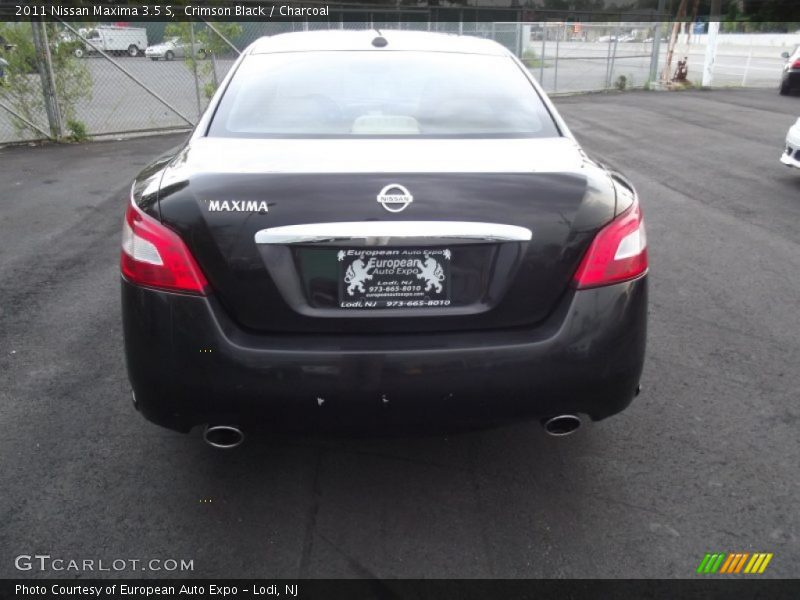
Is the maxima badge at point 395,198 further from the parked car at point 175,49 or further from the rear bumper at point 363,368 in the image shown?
the parked car at point 175,49

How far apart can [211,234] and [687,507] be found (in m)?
2.03

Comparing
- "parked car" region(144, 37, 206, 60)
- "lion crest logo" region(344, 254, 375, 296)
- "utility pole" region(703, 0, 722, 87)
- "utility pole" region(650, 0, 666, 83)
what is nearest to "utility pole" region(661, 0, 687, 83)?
"utility pole" region(650, 0, 666, 83)

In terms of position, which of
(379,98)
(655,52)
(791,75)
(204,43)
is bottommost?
(791,75)

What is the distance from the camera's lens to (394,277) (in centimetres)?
235

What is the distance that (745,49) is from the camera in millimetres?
39875

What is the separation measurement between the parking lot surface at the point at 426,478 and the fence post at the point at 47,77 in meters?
7.74

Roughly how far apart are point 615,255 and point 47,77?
11.4m

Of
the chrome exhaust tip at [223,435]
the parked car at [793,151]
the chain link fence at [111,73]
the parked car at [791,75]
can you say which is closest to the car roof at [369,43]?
the chrome exhaust tip at [223,435]

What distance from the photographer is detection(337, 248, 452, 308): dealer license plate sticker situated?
91.5 inches

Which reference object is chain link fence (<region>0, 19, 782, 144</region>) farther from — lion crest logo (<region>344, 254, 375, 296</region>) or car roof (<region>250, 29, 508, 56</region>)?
lion crest logo (<region>344, 254, 375, 296</region>)

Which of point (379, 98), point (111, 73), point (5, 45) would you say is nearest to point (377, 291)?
point (379, 98)

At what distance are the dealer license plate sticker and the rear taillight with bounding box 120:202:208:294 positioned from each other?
0.47m

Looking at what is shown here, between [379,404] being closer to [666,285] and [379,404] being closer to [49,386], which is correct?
[49,386]

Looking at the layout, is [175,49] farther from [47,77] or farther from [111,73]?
[47,77]
